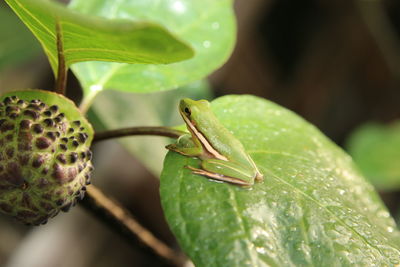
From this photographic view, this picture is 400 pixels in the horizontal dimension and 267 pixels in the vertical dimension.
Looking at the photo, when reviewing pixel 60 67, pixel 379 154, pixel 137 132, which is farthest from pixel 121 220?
pixel 379 154

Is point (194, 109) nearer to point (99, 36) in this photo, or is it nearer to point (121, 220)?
point (121, 220)

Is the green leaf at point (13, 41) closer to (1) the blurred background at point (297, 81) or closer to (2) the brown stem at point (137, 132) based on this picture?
(2) the brown stem at point (137, 132)

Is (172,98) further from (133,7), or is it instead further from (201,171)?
(201,171)

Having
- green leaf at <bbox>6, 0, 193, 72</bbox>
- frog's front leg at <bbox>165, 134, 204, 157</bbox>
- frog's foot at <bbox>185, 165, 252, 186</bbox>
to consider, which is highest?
green leaf at <bbox>6, 0, 193, 72</bbox>

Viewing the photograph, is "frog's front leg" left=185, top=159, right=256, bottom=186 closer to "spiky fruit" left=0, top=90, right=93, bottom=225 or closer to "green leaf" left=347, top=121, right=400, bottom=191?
"spiky fruit" left=0, top=90, right=93, bottom=225

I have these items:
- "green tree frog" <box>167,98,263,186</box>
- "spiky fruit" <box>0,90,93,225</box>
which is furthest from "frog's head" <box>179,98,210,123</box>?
"spiky fruit" <box>0,90,93,225</box>

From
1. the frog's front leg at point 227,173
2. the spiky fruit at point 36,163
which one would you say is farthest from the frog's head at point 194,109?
the spiky fruit at point 36,163

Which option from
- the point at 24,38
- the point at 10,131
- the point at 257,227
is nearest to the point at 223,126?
the point at 257,227
